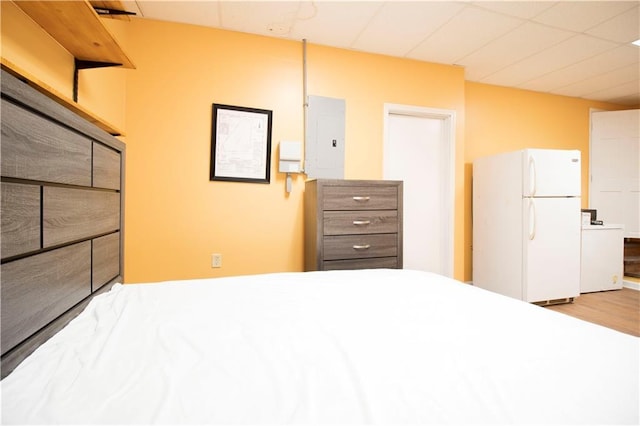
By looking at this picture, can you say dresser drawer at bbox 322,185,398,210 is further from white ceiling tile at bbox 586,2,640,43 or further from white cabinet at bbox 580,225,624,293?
white cabinet at bbox 580,225,624,293

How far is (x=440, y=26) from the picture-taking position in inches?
99.1

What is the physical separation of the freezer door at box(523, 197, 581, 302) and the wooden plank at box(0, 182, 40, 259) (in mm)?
3535

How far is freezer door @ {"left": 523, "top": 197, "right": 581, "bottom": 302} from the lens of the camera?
2.96 m

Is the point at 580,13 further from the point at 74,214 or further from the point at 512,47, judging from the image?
the point at 74,214

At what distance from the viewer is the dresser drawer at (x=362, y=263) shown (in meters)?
2.35

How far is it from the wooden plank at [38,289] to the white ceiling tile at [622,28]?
12.6ft

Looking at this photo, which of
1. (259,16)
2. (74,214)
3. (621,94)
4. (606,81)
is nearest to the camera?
(74,214)

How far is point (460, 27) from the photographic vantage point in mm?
2527

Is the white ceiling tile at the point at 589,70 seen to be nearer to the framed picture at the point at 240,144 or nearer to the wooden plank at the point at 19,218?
the framed picture at the point at 240,144

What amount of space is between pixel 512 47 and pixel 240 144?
Answer: 271 centimetres

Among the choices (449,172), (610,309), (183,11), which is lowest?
(610,309)

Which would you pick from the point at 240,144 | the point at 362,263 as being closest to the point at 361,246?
the point at 362,263

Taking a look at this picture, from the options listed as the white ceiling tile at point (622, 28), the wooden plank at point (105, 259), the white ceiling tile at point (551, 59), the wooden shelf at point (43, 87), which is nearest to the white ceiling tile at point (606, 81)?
the white ceiling tile at point (551, 59)

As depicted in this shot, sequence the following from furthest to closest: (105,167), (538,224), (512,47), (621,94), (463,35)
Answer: (621,94)
(538,224)
(512,47)
(463,35)
(105,167)
